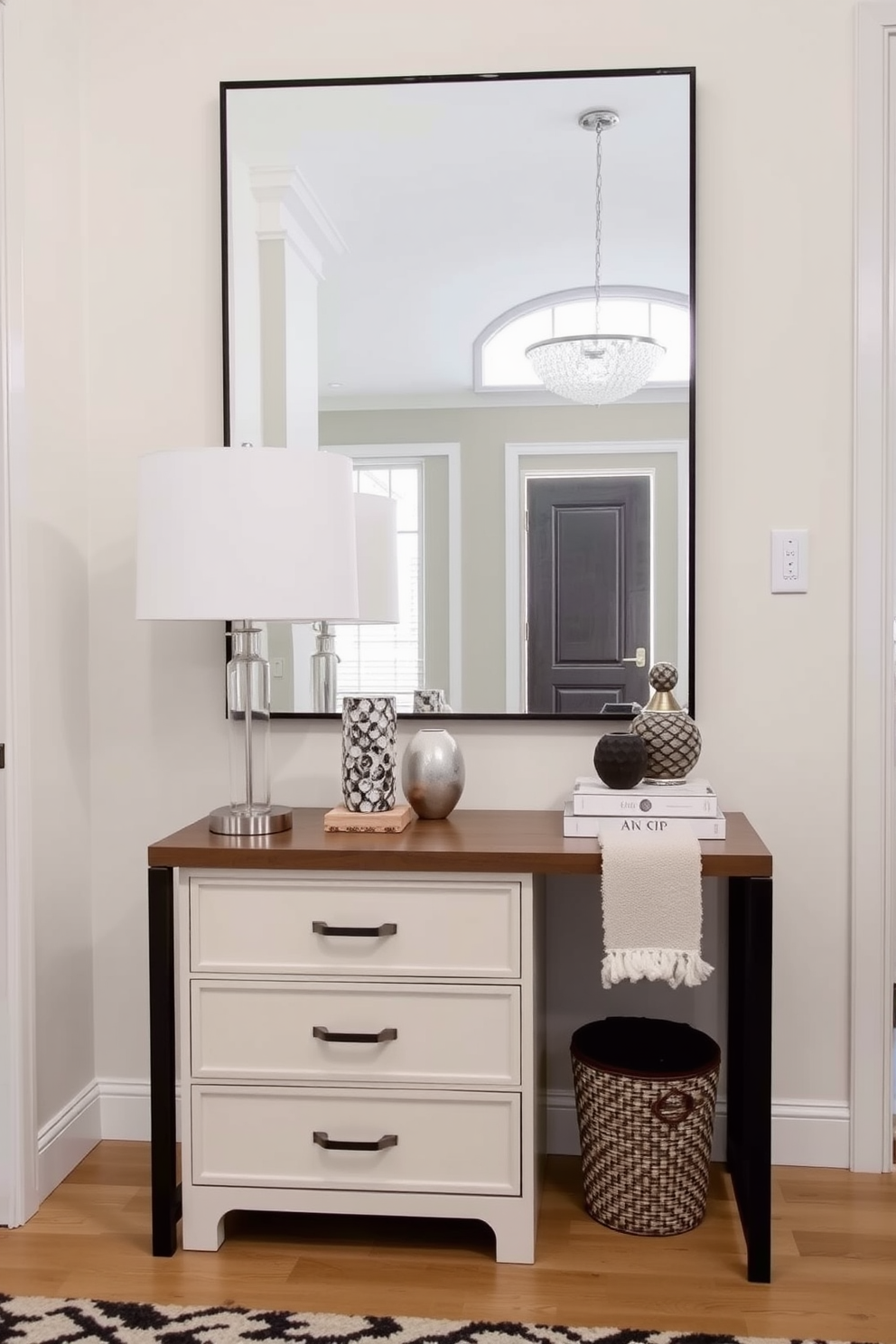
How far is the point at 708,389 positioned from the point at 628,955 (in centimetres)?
112

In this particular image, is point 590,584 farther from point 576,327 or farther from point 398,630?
point 576,327

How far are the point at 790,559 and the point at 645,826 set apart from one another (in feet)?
2.20

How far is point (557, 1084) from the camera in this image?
2504mm

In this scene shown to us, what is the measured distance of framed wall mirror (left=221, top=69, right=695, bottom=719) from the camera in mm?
2375

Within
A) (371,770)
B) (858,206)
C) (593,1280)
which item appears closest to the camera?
(593,1280)

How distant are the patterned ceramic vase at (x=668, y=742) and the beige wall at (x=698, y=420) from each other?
21cm

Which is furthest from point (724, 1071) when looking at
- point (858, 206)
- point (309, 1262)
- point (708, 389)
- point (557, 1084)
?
point (858, 206)

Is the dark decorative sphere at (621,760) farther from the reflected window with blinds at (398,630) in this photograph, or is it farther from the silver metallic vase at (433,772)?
the reflected window with blinds at (398,630)

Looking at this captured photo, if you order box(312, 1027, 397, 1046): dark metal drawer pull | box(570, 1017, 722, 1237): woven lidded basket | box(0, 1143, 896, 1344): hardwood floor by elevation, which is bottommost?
box(0, 1143, 896, 1344): hardwood floor

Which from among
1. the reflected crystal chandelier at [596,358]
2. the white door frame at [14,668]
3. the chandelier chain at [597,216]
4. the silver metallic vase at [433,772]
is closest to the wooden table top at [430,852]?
the silver metallic vase at [433,772]

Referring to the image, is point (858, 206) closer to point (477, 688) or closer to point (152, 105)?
point (477, 688)

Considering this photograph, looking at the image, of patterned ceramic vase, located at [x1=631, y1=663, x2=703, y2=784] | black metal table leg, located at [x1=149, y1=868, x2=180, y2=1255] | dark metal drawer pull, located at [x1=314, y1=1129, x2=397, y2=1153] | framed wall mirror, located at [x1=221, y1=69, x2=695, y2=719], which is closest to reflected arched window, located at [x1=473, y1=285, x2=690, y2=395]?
framed wall mirror, located at [x1=221, y1=69, x2=695, y2=719]

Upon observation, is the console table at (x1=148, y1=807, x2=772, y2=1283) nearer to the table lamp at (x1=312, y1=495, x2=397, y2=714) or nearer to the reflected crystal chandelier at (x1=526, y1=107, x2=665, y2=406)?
the table lamp at (x1=312, y1=495, x2=397, y2=714)

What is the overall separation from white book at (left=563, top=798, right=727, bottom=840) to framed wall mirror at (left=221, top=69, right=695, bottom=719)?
390 millimetres
